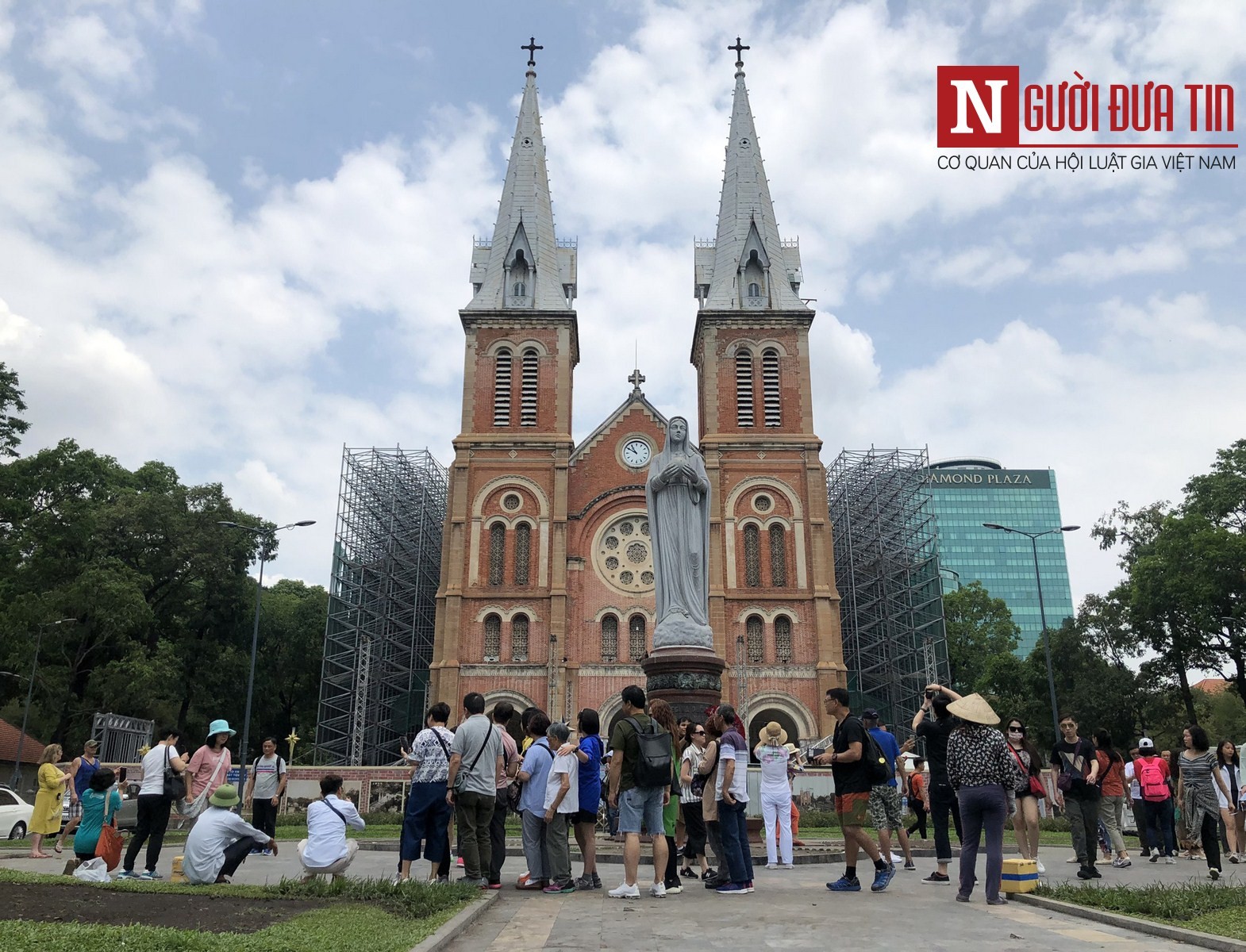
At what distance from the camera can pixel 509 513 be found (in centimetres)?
4209

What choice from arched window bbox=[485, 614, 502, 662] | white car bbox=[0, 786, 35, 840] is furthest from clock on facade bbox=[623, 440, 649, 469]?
white car bbox=[0, 786, 35, 840]

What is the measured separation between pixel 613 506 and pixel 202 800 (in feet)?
106

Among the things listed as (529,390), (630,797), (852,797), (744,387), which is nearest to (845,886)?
(852,797)

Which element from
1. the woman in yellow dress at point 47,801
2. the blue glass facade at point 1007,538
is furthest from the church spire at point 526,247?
the blue glass facade at point 1007,538

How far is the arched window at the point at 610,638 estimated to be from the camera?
132 ft

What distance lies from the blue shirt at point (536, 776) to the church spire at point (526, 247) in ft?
121

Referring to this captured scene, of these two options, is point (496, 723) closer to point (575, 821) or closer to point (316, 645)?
point (575, 821)

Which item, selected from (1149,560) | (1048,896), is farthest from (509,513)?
(1048,896)

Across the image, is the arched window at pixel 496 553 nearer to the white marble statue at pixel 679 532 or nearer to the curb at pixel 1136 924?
the white marble statue at pixel 679 532

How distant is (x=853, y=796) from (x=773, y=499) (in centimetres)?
3375

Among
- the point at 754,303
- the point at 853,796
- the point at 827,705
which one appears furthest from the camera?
the point at 754,303

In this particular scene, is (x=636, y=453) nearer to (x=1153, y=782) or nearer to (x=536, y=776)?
(x=1153, y=782)

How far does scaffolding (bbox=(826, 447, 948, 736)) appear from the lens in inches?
1793

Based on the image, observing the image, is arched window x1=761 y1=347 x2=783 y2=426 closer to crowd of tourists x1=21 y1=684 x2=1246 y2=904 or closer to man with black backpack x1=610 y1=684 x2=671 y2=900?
crowd of tourists x1=21 y1=684 x2=1246 y2=904
